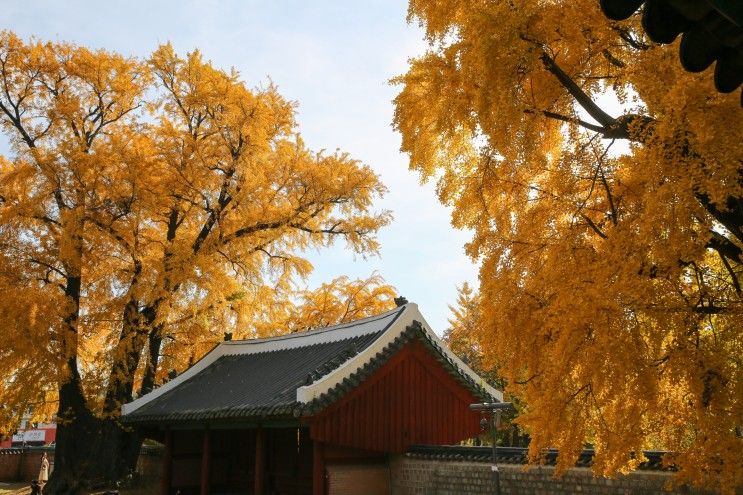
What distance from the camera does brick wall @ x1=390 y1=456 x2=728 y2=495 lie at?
361 inches

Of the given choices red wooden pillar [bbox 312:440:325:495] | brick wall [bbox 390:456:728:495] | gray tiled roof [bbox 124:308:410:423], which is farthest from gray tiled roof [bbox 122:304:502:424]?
brick wall [bbox 390:456:728:495]

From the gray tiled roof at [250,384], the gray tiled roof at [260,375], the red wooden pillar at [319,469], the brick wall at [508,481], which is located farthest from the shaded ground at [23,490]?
the brick wall at [508,481]

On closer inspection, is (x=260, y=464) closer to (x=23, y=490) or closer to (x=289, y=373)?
(x=289, y=373)

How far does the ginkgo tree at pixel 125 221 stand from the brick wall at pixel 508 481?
8.50 m

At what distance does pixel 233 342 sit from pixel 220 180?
5610 millimetres

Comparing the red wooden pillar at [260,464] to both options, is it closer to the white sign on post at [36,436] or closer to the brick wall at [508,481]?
the brick wall at [508,481]

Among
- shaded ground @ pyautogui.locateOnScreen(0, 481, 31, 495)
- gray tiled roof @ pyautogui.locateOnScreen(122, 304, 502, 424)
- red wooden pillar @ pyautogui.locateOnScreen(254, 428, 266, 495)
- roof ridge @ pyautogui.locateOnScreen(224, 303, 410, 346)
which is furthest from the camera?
shaded ground @ pyautogui.locateOnScreen(0, 481, 31, 495)

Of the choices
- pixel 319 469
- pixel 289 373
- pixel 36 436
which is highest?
pixel 289 373

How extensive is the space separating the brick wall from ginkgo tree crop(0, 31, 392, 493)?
27.9ft

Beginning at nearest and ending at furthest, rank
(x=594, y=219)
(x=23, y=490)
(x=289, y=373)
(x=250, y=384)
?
(x=594, y=219) < (x=289, y=373) < (x=250, y=384) < (x=23, y=490)

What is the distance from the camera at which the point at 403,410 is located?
13891 millimetres

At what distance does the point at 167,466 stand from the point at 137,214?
7578 mm

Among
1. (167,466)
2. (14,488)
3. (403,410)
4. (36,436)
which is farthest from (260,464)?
(36,436)

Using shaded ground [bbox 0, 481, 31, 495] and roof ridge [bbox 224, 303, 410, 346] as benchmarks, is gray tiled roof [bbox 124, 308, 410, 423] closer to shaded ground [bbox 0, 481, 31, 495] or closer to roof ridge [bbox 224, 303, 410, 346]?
roof ridge [bbox 224, 303, 410, 346]
